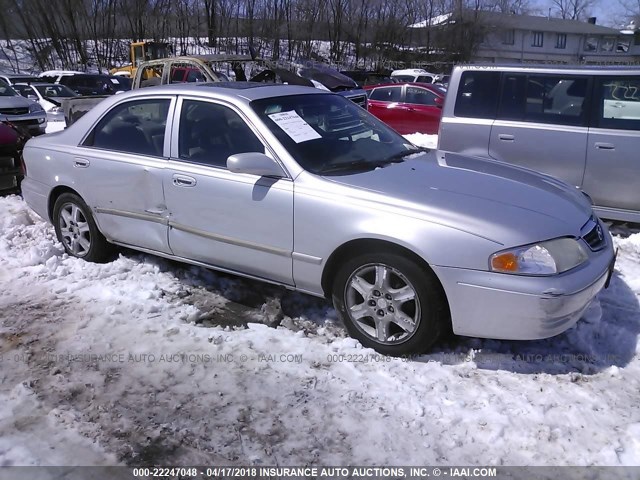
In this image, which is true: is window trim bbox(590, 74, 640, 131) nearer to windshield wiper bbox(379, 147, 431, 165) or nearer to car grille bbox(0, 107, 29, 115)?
windshield wiper bbox(379, 147, 431, 165)

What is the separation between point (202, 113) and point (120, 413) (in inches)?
88.3

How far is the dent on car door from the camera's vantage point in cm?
433

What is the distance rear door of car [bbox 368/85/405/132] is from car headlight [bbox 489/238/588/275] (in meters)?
10.4

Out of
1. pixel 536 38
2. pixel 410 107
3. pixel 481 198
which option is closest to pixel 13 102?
pixel 410 107

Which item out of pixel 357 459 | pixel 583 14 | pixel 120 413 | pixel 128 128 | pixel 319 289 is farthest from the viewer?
pixel 583 14

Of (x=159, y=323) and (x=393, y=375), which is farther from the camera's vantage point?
(x=159, y=323)

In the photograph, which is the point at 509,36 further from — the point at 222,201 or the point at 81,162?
the point at 222,201

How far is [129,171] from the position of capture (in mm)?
4410

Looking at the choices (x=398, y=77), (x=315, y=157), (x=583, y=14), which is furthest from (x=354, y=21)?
(x=315, y=157)

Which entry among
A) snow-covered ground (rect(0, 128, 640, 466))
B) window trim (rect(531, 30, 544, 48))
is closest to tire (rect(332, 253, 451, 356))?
snow-covered ground (rect(0, 128, 640, 466))

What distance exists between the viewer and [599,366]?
3.39 metres

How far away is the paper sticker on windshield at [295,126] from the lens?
3.90 m

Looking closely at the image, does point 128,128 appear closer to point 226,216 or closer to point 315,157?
point 226,216

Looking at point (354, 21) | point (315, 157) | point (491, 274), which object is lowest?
point (491, 274)
